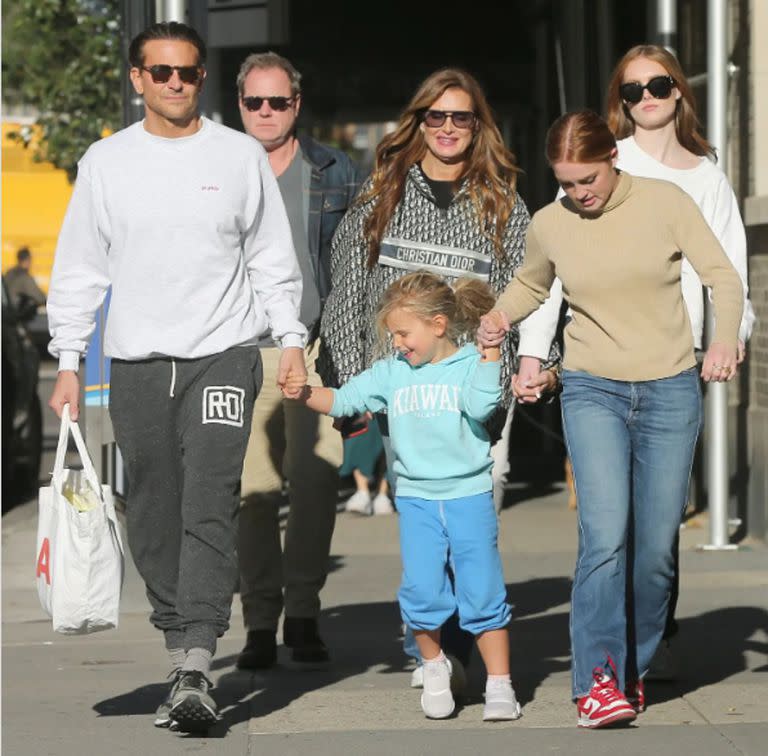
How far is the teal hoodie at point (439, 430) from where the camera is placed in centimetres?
564

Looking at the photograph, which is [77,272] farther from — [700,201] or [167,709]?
[700,201]

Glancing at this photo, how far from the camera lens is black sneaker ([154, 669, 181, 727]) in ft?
18.1

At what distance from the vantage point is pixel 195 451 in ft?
18.4

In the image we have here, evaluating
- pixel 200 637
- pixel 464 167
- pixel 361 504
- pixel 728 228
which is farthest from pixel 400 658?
pixel 361 504

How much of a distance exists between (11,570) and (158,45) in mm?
4231

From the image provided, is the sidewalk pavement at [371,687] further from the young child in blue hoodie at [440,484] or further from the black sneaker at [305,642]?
the young child in blue hoodie at [440,484]

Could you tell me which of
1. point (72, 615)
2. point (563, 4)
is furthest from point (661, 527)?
point (563, 4)

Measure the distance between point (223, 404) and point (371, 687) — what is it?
1239 millimetres

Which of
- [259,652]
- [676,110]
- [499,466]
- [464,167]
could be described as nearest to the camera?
[676,110]

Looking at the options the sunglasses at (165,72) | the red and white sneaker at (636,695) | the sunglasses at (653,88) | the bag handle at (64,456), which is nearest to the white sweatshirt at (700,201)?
the sunglasses at (653,88)

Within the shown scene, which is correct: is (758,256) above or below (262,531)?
above

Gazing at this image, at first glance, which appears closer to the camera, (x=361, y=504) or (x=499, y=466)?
(x=499, y=466)

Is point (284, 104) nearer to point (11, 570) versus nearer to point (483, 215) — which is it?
point (483, 215)

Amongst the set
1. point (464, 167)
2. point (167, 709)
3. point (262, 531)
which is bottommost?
point (167, 709)
